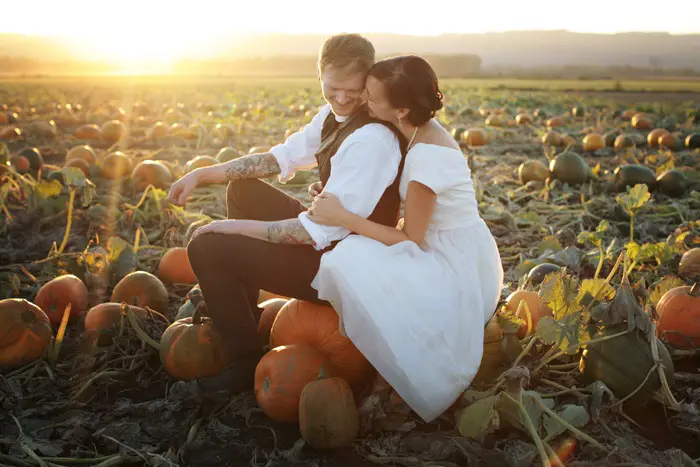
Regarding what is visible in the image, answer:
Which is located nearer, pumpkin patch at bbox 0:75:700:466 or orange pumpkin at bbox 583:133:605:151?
pumpkin patch at bbox 0:75:700:466

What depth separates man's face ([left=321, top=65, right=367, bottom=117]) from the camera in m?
3.15

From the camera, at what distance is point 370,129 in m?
3.03

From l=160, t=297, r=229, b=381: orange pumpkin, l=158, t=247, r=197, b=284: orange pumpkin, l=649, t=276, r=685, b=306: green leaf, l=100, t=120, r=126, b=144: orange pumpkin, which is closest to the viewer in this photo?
l=160, t=297, r=229, b=381: orange pumpkin

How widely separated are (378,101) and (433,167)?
40 cm

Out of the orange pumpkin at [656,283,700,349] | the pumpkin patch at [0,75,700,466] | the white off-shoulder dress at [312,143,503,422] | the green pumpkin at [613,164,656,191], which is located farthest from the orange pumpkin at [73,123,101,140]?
the orange pumpkin at [656,283,700,349]

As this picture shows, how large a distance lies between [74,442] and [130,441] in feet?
0.83

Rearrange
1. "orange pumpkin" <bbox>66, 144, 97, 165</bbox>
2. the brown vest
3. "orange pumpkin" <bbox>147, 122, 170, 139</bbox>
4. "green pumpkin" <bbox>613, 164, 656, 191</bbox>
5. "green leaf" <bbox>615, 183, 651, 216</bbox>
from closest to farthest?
the brown vest → "green leaf" <bbox>615, 183, 651, 216</bbox> → "green pumpkin" <bbox>613, 164, 656, 191</bbox> → "orange pumpkin" <bbox>66, 144, 97, 165</bbox> → "orange pumpkin" <bbox>147, 122, 170, 139</bbox>

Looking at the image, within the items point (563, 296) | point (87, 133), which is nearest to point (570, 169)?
point (563, 296)

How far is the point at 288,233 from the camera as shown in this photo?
3086 mm

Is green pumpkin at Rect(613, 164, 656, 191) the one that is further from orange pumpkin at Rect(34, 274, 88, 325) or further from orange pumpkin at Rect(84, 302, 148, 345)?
orange pumpkin at Rect(34, 274, 88, 325)

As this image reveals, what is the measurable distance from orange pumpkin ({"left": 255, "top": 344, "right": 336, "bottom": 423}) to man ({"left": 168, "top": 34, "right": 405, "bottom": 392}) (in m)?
0.20

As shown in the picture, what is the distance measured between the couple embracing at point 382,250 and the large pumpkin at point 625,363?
560 millimetres

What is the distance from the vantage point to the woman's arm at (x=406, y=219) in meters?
2.96

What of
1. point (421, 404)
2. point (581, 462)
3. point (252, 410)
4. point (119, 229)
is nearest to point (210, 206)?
point (119, 229)
